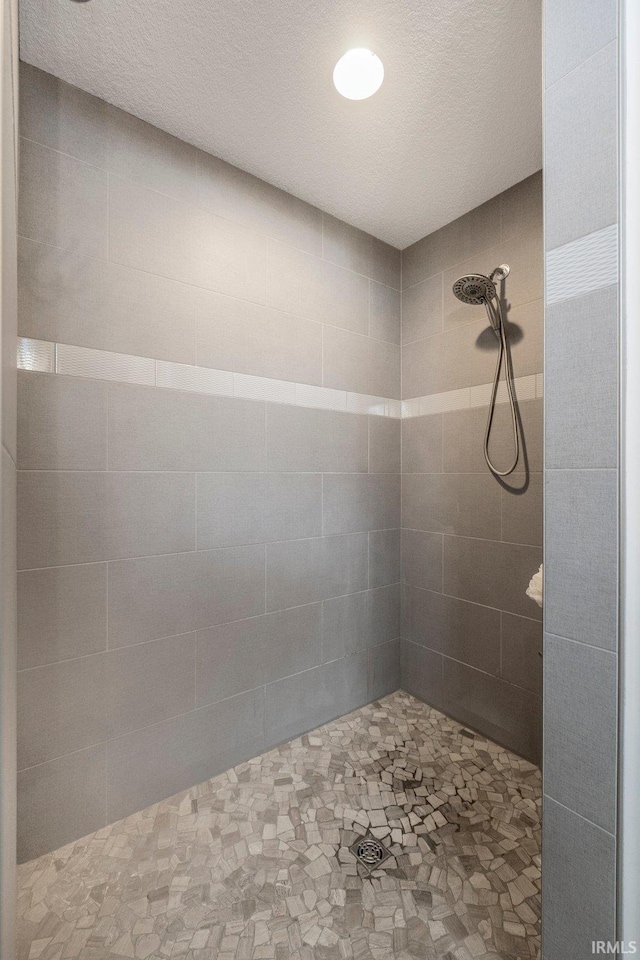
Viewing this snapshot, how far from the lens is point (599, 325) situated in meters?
0.77

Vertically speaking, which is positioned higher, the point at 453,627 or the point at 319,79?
the point at 319,79

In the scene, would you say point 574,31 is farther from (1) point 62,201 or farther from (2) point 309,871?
(2) point 309,871

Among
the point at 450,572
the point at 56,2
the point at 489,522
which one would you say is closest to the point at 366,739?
the point at 450,572

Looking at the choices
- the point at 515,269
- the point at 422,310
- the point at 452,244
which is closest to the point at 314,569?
the point at 422,310

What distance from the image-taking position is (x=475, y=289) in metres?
1.75

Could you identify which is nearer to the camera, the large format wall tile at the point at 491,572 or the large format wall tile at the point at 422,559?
the large format wall tile at the point at 491,572

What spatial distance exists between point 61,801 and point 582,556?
170 centimetres

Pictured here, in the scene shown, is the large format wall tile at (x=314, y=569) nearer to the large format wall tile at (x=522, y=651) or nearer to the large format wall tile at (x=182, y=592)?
the large format wall tile at (x=182, y=592)

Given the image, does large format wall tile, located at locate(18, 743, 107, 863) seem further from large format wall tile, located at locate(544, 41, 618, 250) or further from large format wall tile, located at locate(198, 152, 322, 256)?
large format wall tile, located at locate(198, 152, 322, 256)

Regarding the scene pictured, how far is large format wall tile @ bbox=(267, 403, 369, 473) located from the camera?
6.19 ft

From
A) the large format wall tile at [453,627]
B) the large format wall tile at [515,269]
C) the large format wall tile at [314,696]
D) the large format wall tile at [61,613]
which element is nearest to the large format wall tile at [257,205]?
the large format wall tile at [515,269]

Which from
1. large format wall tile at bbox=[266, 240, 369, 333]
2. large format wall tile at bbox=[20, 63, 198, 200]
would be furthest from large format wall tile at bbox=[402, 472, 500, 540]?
large format wall tile at bbox=[20, 63, 198, 200]

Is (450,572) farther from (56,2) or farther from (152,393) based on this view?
(56,2)

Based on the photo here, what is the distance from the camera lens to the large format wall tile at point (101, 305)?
133 cm
